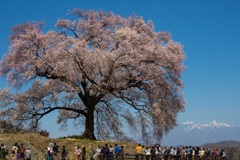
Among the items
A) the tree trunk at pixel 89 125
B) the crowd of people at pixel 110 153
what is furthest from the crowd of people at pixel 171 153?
the tree trunk at pixel 89 125

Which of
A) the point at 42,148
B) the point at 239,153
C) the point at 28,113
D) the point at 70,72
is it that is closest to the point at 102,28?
the point at 70,72

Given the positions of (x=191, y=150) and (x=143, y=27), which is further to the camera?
(x=143, y=27)

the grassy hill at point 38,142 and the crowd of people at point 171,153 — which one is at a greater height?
the grassy hill at point 38,142

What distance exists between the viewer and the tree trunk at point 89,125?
169ft

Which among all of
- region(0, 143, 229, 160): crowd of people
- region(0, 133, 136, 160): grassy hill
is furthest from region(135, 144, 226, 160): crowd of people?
region(0, 133, 136, 160): grassy hill

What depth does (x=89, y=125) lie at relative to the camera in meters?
52.1

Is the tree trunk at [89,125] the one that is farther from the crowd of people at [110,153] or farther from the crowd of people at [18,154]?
the crowd of people at [18,154]

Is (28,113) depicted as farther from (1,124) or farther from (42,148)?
(42,148)

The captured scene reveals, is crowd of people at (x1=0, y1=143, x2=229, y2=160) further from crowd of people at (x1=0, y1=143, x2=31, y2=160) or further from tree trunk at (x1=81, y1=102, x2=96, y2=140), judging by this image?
tree trunk at (x1=81, y1=102, x2=96, y2=140)

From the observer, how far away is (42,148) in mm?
44438

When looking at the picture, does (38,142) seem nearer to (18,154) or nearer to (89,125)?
(18,154)

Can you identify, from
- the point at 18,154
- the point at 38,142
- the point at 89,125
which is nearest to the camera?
the point at 18,154

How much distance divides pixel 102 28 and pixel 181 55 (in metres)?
9.93

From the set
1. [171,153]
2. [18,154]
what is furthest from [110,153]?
[18,154]
